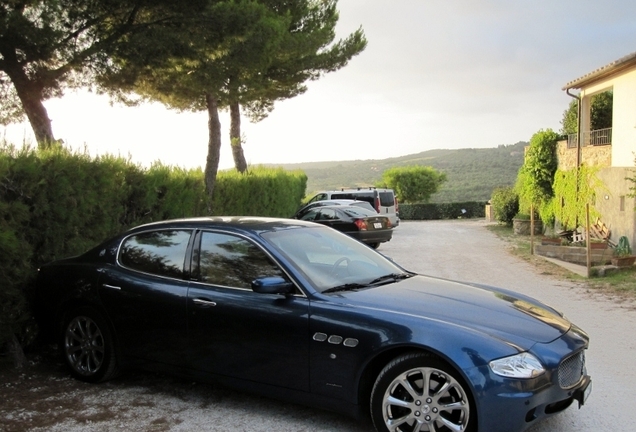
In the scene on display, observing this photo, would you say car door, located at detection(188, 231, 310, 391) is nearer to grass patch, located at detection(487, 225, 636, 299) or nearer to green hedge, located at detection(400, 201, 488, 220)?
grass patch, located at detection(487, 225, 636, 299)

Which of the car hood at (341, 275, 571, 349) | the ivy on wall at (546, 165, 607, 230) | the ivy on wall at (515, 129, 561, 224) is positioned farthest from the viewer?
the ivy on wall at (515, 129, 561, 224)

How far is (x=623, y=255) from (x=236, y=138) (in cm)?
1732

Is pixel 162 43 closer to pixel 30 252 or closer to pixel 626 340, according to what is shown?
pixel 30 252

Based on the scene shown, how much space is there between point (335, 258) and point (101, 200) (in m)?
3.78

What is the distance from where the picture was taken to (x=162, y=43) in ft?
46.0

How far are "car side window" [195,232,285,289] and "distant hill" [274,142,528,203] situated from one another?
164 feet

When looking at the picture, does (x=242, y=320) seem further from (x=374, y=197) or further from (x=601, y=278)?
(x=374, y=197)

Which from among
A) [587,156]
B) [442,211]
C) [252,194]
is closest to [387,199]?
[587,156]

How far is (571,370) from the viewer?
440 cm

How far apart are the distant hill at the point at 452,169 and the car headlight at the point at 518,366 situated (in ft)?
167

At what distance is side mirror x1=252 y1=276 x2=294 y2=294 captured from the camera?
4727 mm

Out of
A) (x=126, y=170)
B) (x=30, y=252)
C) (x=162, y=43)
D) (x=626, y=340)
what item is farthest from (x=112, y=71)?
(x=626, y=340)

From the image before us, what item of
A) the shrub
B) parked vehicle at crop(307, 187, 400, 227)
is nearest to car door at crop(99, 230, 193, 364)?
parked vehicle at crop(307, 187, 400, 227)

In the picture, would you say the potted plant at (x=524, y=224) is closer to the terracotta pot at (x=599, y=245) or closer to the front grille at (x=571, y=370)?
the terracotta pot at (x=599, y=245)
